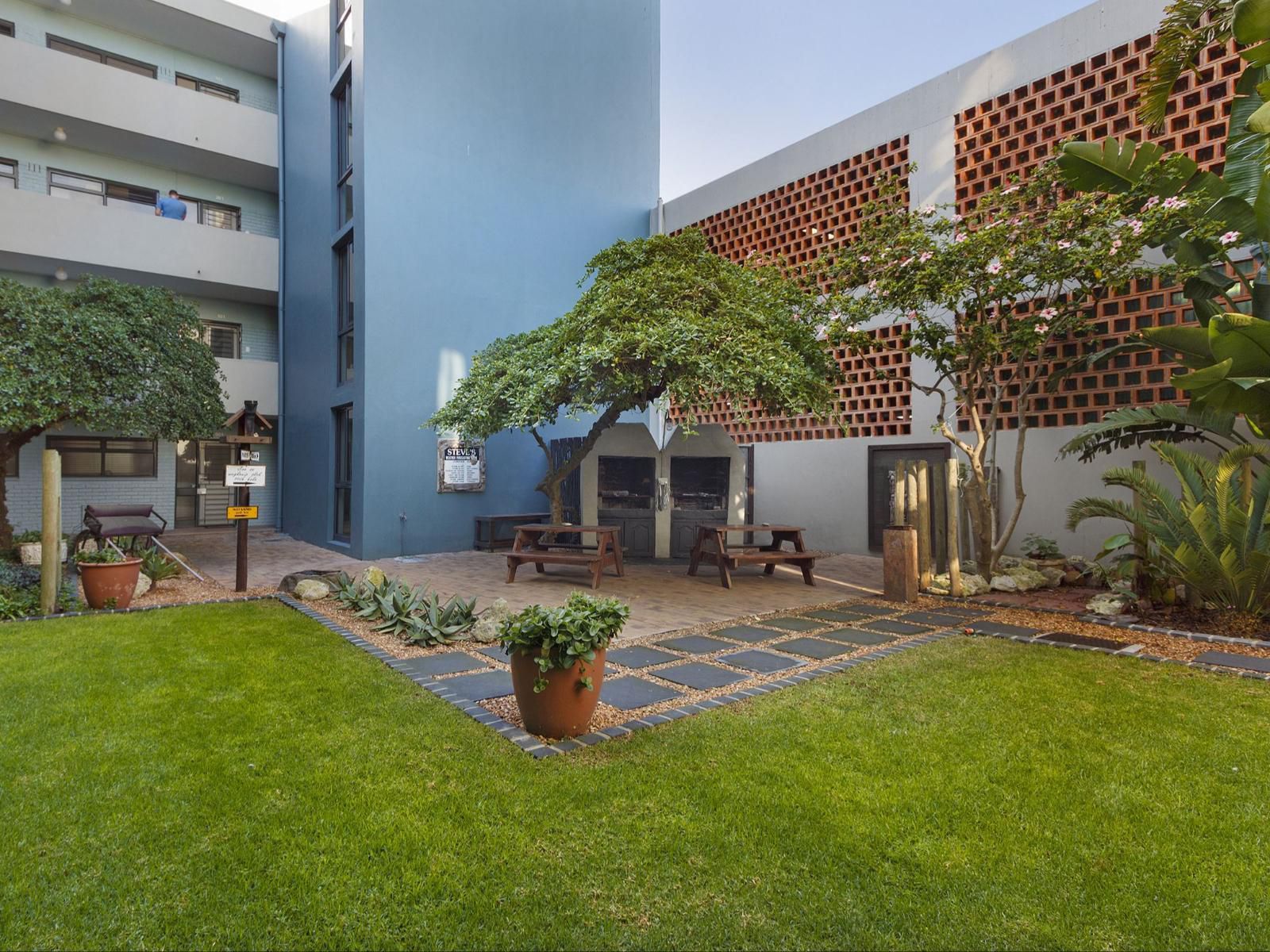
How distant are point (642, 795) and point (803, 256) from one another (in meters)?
12.1

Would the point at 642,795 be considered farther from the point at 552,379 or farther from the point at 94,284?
the point at 94,284

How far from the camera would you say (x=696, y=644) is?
5859mm

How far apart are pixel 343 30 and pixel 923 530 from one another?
13.4 m

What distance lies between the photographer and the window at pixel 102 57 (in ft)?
49.2

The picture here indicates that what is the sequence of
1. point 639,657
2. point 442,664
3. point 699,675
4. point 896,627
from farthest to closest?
point 896,627 → point 639,657 → point 442,664 → point 699,675

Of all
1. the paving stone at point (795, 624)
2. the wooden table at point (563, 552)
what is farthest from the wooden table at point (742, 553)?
the paving stone at point (795, 624)

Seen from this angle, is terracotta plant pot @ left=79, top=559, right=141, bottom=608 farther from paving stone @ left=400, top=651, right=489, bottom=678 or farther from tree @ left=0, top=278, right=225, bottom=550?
paving stone @ left=400, top=651, right=489, bottom=678

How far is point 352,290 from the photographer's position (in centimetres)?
1284

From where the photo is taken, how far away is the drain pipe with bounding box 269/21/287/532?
52.6 ft

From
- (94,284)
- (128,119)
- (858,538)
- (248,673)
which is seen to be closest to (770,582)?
(858,538)

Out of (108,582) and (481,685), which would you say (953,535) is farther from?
(108,582)

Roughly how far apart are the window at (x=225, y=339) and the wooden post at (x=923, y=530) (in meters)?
15.3

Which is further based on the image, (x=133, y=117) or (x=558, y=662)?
(x=133, y=117)

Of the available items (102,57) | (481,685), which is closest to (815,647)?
(481,685)
